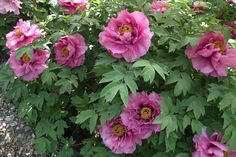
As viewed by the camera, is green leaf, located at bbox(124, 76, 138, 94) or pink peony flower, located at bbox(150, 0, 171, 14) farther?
pink peony flower, located at bbox(150, 0, 171, 14)

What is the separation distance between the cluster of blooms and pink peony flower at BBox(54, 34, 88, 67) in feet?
1.35

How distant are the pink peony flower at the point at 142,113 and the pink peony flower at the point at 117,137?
0.08 m

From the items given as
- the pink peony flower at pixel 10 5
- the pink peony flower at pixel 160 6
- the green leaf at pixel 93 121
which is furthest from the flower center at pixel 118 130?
the pink peony flower at pixel 10 5

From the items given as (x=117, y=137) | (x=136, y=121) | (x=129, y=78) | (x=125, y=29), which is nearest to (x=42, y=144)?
(x=117, y=137)

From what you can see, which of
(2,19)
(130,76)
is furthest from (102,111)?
(2,19)

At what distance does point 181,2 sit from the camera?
2342mm

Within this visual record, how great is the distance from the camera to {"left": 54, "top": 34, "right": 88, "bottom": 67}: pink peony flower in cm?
234

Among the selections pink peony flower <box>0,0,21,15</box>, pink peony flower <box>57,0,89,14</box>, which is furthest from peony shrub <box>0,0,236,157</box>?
pink peony flower <box>0,0,21,15</box>

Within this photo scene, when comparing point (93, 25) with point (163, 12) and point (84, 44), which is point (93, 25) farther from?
point (163, 12)

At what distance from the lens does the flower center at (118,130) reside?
2.21m

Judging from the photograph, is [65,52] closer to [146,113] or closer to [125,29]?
[125,29]

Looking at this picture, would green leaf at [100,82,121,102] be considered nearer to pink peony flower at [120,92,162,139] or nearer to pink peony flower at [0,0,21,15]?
pink peony flower at [120,92,162,139]

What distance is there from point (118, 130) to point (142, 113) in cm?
18

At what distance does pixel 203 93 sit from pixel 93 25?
76 centimetres
